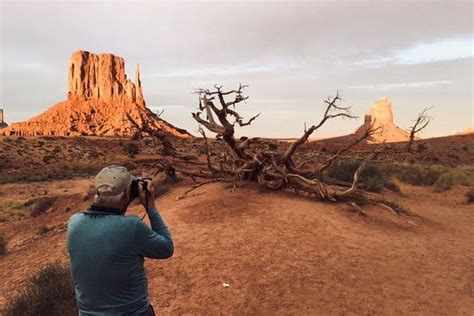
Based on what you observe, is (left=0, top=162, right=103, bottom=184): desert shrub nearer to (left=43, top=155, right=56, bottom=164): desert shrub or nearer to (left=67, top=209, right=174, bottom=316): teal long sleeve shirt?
(left=43, top=155, right=56, bottom=164): desert shrub

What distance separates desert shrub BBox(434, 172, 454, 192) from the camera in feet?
55.7

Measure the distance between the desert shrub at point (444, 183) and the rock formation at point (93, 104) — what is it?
72936 millimetres

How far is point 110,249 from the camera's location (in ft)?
8.55

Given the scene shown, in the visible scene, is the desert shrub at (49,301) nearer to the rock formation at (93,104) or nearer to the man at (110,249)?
the man at (110,249)

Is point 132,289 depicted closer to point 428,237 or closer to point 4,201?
point 428,237

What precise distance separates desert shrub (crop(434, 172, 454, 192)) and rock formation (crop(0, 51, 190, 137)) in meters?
72.9

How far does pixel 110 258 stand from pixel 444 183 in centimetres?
1722

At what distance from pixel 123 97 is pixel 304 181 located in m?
101

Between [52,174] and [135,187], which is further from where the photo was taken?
[52,174]

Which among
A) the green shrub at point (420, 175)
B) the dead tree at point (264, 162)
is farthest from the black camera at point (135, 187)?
the green shrub at point (420, 175)

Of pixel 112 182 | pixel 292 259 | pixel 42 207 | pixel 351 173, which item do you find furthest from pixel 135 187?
pixel 351 173

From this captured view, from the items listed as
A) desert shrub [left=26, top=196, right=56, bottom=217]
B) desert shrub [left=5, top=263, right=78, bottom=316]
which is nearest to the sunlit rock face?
desert shrub [left=26, top=196, right=56, bottom=217]

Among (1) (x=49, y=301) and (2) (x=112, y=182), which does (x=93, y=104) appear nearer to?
(1) (x=49, y=301)

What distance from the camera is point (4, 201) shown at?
706 inches
